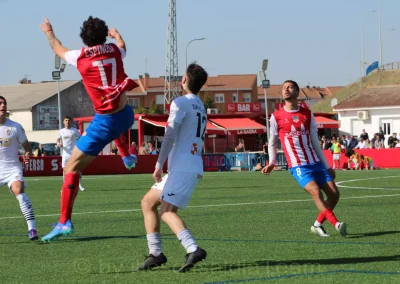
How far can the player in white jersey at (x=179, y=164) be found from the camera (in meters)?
8.77

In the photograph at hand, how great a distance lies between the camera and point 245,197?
21.3m

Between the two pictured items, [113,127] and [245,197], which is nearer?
[113,127]

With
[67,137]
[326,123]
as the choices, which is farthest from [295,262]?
[326,123]

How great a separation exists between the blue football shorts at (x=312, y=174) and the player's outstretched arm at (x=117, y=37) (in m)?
3.74

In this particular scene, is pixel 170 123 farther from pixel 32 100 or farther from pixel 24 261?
pixel 32 100

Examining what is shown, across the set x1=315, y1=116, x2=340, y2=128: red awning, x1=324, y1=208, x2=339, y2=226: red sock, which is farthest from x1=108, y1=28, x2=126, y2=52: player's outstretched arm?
x1=315, y1=116, x2=340, y2=128: red awning

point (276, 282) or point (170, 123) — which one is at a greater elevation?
point (170, 123)

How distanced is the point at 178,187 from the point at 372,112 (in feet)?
245

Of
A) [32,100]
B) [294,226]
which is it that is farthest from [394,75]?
[294,226]

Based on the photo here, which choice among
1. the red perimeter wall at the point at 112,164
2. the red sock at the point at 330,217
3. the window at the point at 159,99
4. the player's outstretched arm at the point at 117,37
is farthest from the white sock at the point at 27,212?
the window at the point at 159,99

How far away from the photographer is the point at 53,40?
1007 cm

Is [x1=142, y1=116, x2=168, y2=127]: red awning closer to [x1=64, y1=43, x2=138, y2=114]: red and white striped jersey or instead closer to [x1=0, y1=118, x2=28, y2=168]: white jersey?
[x1=0, y1=118, x2=28, y2=168]: white jersey

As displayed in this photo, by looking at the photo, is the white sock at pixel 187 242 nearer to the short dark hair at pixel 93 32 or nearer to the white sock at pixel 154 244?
the white sock at pixel 154 244

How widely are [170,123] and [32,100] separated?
96.2 metres
